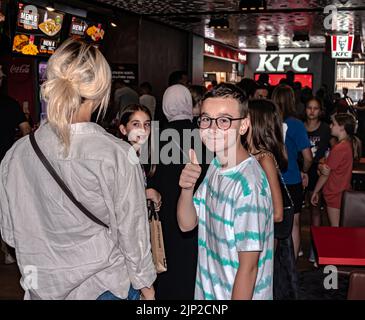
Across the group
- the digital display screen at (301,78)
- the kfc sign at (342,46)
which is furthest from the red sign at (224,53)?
the kfc sign at (342,46)

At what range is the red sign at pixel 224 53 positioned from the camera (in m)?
15.8

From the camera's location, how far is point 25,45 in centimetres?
648

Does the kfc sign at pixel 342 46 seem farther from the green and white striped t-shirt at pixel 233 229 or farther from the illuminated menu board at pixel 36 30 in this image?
the green and white striped t-shirt at pixel 233 229

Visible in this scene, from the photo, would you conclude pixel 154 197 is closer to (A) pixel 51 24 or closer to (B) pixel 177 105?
(B) pixel 177 105

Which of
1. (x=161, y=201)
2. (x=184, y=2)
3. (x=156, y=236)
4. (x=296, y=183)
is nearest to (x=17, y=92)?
(x=184, y=2)

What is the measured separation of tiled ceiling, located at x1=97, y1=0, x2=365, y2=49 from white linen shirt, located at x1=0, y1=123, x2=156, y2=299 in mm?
7507

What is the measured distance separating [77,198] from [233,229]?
526mm

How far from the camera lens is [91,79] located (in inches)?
68.7

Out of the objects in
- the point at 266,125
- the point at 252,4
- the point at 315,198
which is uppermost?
the point at 252,4

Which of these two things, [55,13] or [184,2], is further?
[184,2]

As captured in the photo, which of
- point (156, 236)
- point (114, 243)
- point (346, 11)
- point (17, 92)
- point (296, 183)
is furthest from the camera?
point (346, 11)

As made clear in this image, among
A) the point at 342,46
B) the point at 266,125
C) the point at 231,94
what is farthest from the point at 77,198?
the point at 342,46

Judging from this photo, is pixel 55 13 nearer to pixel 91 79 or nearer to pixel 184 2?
pixel 184 2

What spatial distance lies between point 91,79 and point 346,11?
362 inches
